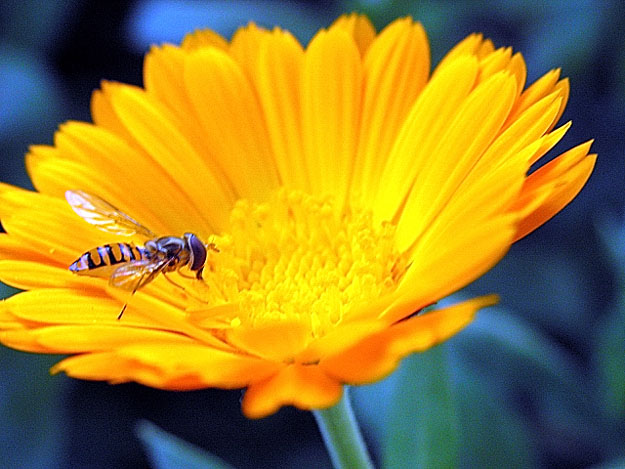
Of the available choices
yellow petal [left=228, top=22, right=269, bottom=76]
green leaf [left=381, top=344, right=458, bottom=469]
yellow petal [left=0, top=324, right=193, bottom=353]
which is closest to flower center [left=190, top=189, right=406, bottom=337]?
green leaf [left=381, top=344, right=458, bottom=469]

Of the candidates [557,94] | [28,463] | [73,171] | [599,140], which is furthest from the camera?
[599,140]

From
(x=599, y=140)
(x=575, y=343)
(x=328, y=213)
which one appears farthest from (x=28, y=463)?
(x=599, y=140)

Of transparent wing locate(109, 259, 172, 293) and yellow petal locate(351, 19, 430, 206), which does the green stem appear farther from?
yellow petal locate(351, 19, 430, 206)

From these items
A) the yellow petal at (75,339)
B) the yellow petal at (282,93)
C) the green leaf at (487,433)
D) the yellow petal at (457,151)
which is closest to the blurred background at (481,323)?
the green leaf at (487,433)

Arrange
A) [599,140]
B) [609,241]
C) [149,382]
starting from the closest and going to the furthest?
[149,382], [609,241], [599,140]

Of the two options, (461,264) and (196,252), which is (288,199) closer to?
(196,252)

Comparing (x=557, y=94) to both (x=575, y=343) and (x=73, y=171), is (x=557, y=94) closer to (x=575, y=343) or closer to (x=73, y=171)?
(x=73, y=171)

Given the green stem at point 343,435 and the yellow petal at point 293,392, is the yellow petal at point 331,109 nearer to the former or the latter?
the green stem at point 343,435
